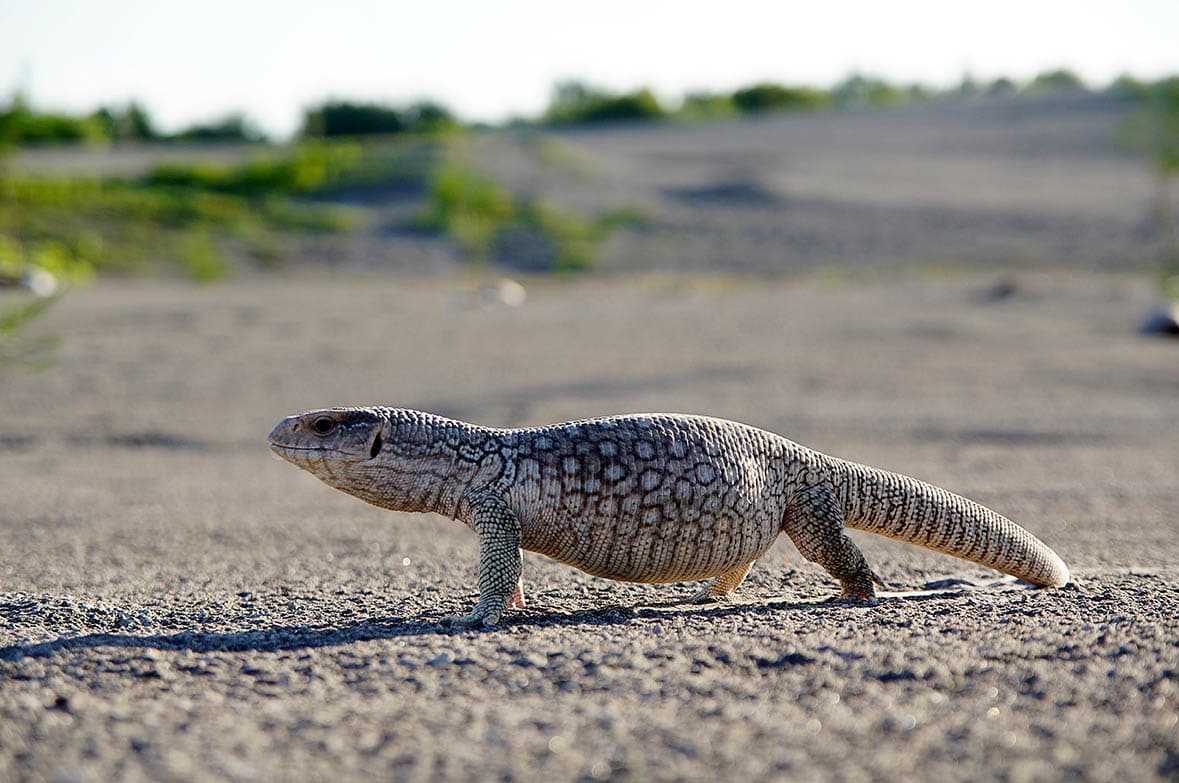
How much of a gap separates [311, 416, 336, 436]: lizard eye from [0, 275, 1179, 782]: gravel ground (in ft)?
2.66

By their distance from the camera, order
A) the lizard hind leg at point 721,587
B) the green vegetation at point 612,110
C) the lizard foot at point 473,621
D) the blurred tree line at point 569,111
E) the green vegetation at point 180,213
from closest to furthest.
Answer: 1. the lizard foot at point 473,621
2. the lizard hind leg at point 721,587
3. the green vegetation at point 180,213
4. the blurred tree line at point 569,111
5. the green vegetation at point 612,110

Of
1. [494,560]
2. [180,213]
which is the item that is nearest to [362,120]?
[180,213]

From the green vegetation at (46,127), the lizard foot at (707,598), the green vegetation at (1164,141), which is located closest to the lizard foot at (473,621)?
the lizard foot at (707,598)

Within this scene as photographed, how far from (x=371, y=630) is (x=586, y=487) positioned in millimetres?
1063

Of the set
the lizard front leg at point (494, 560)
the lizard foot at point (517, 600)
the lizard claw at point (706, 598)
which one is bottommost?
the lizard claw at point (706, 598)

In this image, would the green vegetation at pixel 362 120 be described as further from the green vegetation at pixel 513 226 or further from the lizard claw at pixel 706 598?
the lizard claw at pixel 706 598

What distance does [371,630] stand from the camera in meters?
5.28

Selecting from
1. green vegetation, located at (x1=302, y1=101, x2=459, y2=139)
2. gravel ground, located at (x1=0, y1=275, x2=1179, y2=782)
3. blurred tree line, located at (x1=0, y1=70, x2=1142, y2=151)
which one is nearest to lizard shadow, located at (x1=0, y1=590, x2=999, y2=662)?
gravel ground, located at (x1=0, y1=275, x2=1179, y2=782)

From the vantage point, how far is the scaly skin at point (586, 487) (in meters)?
5.48

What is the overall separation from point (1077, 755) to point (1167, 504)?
7.18m

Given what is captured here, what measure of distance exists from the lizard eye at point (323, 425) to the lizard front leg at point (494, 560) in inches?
27.7

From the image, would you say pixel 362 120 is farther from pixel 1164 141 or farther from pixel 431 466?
pixel 431 466

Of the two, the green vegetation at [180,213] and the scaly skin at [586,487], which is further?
the green vegetation at [180,213]

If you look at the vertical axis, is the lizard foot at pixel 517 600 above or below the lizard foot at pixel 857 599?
above
